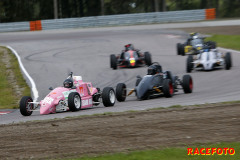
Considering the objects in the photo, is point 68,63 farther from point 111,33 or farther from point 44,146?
point 44,146

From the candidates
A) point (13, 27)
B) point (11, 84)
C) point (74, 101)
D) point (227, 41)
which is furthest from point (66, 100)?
point (13, 27)

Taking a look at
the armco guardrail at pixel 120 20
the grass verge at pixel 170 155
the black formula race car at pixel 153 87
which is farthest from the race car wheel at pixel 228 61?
the armco guardrail at pixel 120 20

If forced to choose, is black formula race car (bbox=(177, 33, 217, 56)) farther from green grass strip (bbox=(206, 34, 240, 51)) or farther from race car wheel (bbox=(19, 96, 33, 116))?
race car wheel (bbox=(19, 96, 33, 116))

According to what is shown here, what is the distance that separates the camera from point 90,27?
46062 millimetres

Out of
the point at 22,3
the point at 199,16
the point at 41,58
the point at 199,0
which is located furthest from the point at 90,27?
the point at 199,0

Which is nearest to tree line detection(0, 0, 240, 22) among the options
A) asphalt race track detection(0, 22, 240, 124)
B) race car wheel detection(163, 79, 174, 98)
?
asphalt race track detection(0, 22, 240, 124)

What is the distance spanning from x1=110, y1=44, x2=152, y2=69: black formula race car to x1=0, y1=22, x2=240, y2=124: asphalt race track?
41cm

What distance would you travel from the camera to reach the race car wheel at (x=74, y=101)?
12.7m

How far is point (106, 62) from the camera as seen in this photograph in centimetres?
2480

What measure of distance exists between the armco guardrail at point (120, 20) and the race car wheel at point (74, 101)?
108 ft

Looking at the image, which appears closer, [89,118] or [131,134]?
[131,134]

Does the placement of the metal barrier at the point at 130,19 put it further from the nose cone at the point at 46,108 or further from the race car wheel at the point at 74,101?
the nose cone at the point at 46,108

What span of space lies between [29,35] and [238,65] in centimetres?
2382

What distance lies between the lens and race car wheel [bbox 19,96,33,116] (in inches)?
503
